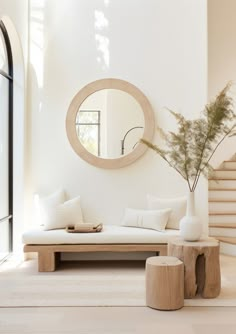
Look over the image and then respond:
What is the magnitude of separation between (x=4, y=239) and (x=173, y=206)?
230cm

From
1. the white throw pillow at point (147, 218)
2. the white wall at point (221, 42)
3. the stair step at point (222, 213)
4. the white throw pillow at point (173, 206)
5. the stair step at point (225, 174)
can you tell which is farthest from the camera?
the white wall at point (221, 42)

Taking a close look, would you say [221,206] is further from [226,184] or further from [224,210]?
[226,184]

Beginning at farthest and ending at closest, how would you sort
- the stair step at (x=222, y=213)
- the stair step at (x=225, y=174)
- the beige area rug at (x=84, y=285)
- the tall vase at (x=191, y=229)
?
the stair step at (x=225, y=174), the stair step at (x=222, y=213), the tall vase at (x=191, y=229), the beige area rug at (x=84, y=285)

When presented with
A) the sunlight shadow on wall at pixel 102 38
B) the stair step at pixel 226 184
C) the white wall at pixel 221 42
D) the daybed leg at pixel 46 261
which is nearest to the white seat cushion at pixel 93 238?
the daybed leg at pixel 46 261

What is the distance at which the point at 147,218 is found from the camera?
15.8 feet

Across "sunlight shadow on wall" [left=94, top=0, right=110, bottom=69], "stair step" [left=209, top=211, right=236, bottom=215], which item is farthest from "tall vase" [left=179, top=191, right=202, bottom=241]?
"sunlight shadow on wall" [left=94, top=0, right=110, bottom=69]

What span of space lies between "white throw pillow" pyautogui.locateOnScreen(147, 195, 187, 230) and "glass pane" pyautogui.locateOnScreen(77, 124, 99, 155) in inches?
42.6

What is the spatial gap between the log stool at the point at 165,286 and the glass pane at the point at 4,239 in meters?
2.30

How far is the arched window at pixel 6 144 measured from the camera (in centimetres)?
479

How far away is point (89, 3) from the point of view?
5.26 m

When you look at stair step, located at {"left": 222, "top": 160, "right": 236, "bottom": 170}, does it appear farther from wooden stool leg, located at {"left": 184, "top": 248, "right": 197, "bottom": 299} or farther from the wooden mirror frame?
wooden stool leg, located at {"left": 184, "top": 248, "right": 197, "bottom": 299}

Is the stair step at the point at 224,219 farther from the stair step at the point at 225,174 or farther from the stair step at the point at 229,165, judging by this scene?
the stair step at the point at 229,165

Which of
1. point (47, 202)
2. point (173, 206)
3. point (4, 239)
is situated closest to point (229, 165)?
point (173, 206)

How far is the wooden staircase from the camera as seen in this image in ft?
17.0
